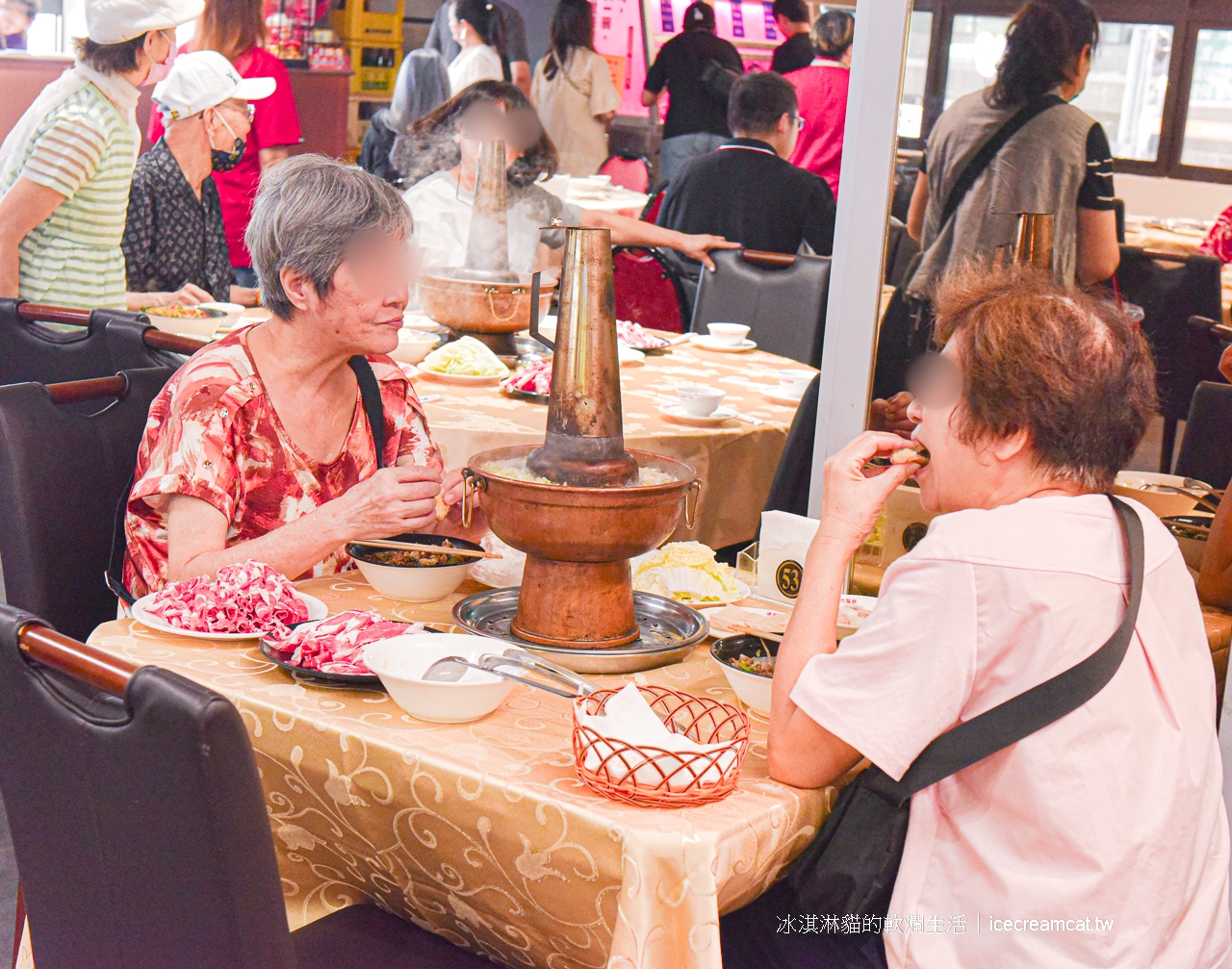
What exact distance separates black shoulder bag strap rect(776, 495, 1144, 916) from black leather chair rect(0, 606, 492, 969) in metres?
0.60

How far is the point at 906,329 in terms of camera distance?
230cm

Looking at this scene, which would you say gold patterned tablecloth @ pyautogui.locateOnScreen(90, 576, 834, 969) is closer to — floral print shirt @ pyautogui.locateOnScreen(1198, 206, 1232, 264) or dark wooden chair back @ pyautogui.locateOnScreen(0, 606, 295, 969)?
dark wooden chair back @ pyautogui.locateOnScreen(0, 606, 295, 969)

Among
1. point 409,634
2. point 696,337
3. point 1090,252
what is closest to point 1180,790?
point 409,634

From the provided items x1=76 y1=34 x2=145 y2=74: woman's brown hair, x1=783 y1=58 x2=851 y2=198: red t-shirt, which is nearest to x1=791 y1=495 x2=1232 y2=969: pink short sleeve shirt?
x1=76 y1=34 x2=145 y2=74: woman's brown hair

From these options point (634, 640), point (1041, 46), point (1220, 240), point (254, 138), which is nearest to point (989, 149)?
point (1041, 46)

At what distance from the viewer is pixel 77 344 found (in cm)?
305

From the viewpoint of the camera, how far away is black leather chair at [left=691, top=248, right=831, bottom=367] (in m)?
4.27

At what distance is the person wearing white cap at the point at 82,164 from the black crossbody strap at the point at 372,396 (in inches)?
68.7

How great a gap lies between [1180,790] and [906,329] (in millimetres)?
1131

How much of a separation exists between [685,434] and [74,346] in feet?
4.90

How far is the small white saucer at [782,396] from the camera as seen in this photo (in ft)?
11.1

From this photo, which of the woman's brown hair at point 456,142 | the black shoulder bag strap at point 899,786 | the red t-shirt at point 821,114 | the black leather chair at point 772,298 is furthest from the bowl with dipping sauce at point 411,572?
the red t-shirt at point 821,114

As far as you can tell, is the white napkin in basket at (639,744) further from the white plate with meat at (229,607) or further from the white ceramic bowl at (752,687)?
the white plate with meat at (229,607)

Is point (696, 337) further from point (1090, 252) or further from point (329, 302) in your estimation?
point (329, 302)
